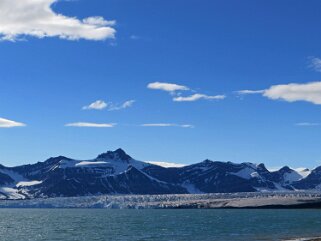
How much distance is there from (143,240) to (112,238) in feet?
30.1

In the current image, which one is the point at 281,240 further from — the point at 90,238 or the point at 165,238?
the point at 90,238

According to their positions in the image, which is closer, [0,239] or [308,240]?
[308,240]

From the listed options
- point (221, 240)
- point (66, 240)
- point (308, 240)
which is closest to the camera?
point (308, 240)

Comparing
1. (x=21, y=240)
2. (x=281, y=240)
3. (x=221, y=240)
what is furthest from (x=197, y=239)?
(x=21, y=240)

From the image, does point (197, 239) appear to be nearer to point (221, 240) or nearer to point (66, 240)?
point (221, 240)

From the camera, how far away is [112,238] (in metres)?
106

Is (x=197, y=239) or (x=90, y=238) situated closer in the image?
(x=197, y=239)

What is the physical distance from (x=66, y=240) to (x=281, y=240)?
38182 mm

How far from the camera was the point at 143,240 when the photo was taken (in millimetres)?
98562

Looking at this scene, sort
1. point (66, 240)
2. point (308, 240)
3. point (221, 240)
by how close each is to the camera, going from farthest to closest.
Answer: point (66, 240) → point (221, 240) → point (308, 240)

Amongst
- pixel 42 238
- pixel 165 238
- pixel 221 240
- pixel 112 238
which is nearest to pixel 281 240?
pixel 221 240

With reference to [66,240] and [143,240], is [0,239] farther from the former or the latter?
[143,240]

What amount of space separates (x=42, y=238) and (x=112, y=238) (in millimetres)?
13901

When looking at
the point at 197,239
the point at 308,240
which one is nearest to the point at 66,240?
the point at 197,239
